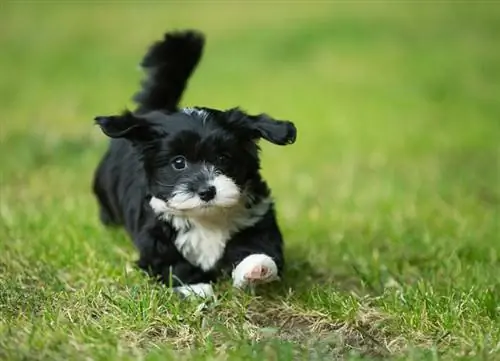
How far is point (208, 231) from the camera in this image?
4.57 meters

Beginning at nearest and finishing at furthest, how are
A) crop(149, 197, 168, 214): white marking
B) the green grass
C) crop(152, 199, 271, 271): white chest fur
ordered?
1. the green grass
2. crop(149, 197, 168, 214): white marking
3. crop(152, 199, 271, 271): white chest fur

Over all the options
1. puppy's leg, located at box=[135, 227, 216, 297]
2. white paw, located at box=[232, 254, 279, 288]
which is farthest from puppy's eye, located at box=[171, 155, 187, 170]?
white paw, located at box=[232, 254, 279, 288]

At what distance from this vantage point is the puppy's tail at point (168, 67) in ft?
17.5

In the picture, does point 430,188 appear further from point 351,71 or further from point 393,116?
point 351,71

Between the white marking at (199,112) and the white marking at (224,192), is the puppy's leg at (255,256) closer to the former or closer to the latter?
the white marking at (224,192)

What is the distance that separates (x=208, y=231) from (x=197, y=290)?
0.28 meters

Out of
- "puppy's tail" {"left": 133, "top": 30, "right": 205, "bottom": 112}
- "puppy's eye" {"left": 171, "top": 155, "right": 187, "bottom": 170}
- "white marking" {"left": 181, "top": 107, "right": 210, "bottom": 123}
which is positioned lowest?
"puppy's eye" {"left": 171, "top": 155, "right": 187, "bottom": 170}

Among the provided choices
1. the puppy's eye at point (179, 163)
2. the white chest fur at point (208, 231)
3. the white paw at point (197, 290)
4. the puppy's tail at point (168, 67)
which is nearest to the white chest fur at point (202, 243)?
the white chest fur at point (208, 231)

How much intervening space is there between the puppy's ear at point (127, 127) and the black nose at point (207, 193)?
0.42 meters

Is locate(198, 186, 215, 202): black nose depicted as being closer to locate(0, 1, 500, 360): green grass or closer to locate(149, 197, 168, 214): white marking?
locate(149, 197, 168, 214): white marking

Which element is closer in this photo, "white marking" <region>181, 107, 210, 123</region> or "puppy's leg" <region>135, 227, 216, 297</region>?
"white marking" <region>181, 107, 210, 123</region>

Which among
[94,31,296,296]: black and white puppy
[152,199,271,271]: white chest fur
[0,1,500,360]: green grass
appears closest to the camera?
[0,1,500,360]: green grass

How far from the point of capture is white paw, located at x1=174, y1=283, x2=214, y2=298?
14.5ft

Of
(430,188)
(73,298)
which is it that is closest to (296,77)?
(430,188)
